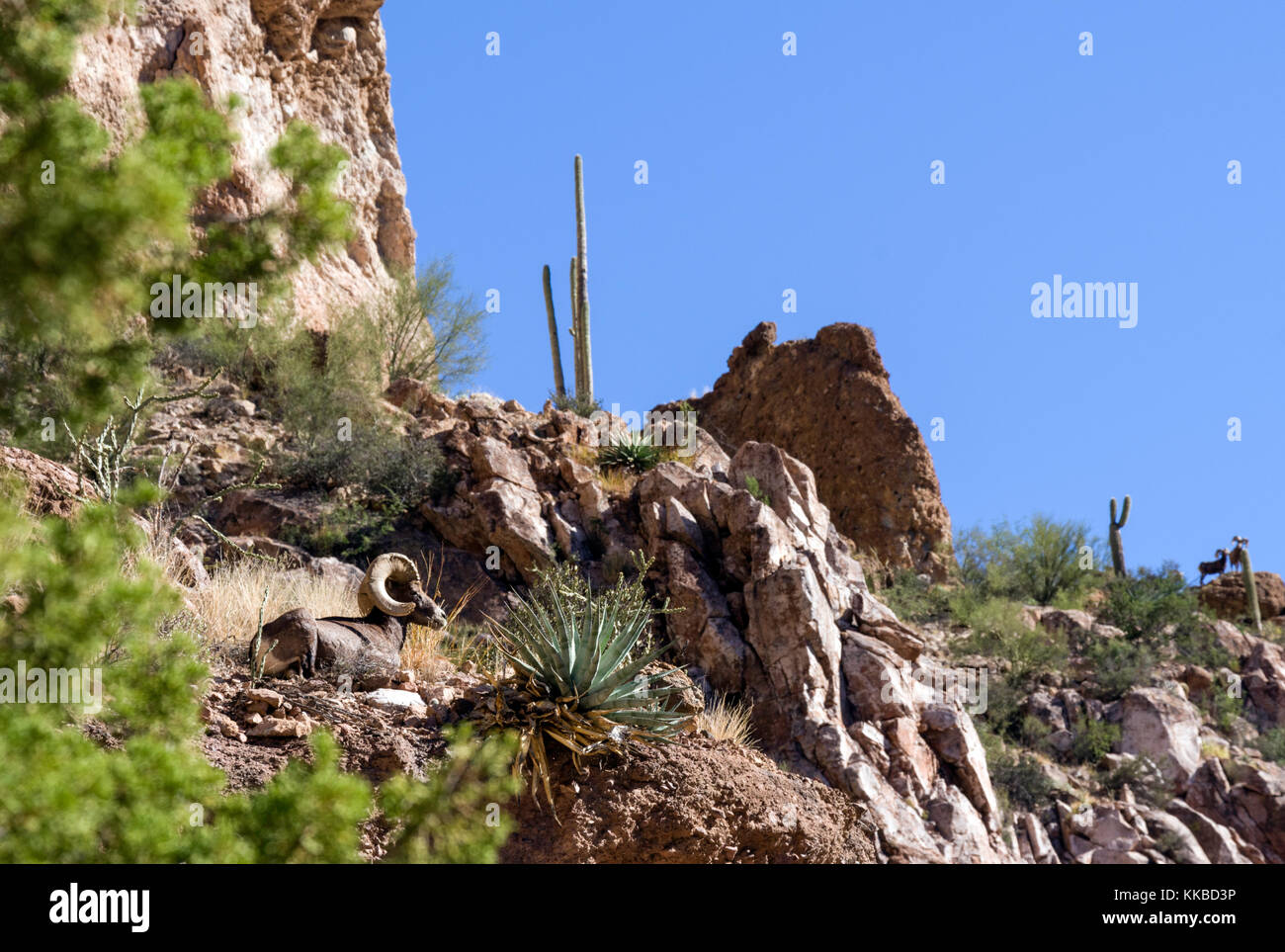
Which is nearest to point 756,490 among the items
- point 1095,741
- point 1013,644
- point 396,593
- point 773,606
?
point 773,606

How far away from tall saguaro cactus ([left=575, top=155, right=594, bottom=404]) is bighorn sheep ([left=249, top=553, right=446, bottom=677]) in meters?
12.4

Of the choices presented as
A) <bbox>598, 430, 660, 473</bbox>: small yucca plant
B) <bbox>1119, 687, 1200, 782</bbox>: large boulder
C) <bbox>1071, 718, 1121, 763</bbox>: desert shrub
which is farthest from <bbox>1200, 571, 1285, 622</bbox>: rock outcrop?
<bbox>598, 430, 660, 473</bbox>: small yucca plant

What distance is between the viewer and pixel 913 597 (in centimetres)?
1952

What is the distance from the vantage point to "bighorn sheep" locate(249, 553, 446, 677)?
8.50 metres

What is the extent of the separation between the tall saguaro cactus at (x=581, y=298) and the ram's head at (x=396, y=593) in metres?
12.3

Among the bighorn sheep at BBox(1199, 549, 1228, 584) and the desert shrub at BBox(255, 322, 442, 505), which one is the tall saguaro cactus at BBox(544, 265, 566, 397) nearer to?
the desert shrub at BBox(255, 322, 442, 505)

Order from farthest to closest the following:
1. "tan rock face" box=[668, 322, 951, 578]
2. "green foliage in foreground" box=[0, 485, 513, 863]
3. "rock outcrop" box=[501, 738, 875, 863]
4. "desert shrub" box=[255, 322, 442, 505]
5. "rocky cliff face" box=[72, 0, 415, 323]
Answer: "tan rock face" box=[668, 322, 951, 578] → "rocky cliff face" box=[72, 0, 415, 323] → "desert shrub" box=[255, 322, 442, 505] → "rock outcrop" box=[501, 738, 875, 863] → "green foliage in foreground" box=[0, 485, 513, 863]

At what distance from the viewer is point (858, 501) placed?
859 inches

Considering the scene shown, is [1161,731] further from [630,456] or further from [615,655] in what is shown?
[615,655]

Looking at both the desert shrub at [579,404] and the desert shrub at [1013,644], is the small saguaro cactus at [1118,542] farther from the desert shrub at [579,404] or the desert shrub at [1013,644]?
the desert shrub at [579,404]

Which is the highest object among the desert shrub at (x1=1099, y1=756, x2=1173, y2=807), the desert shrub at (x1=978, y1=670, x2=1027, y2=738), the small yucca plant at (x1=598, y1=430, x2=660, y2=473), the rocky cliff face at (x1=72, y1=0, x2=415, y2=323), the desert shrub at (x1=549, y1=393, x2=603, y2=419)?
the rocky cliff face at (x1=72, y1=0, x2=415, y2=323)

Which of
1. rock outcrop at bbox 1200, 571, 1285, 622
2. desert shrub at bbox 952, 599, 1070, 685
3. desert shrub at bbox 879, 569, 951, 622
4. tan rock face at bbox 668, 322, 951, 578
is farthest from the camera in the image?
rock outcrop at bbox 1200, 571, 1285, 622

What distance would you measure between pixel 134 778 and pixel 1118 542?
22.6 metres
